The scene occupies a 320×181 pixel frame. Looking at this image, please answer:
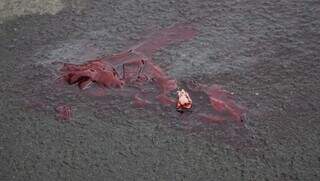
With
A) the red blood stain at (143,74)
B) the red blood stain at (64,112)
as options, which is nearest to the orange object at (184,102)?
the red blood stain at (143,74)

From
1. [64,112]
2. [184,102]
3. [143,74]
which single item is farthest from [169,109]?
[64,112]

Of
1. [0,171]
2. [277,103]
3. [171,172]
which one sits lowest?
[0,171]

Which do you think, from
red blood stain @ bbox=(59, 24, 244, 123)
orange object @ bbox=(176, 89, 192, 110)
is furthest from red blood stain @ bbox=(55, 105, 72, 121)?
orange object @ bbox=(176, 89, 192, 110)

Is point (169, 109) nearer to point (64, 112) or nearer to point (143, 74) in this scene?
point (143, 74)

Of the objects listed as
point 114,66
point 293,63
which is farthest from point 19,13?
point 293,63

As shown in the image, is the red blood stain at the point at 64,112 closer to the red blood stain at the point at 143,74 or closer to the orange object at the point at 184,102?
the red blood stain at the point at 143,74

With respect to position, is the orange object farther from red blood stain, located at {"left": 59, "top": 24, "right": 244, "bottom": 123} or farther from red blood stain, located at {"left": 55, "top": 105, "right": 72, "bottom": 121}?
red blood stain, located at {"left": 55, "top": 105, "right": 72, "bottom": 121}

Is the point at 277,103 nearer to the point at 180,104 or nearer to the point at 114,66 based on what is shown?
the point at 180,104
